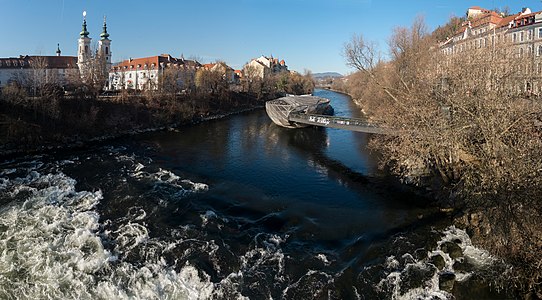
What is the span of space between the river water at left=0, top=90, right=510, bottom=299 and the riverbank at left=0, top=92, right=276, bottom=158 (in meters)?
6.49

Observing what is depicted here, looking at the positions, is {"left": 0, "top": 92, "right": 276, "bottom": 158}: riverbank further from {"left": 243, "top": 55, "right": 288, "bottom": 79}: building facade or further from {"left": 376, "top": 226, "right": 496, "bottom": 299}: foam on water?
{"left": 243, "top": 55, "right": 288, "bottom": 79}: building facade

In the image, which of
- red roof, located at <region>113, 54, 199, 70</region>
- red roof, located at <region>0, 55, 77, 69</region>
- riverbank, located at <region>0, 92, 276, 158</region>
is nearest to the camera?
riverbank, located at <region>0, 92, 276, 158</region>

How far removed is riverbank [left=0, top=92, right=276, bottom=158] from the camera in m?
26.0

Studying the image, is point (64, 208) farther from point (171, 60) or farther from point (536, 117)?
point (171, 60)

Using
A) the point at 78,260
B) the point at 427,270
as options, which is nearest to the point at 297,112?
the point at 427,270

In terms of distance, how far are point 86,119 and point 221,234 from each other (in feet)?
85.2

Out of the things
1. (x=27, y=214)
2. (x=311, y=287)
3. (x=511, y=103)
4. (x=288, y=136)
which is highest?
(x=511, y=103)

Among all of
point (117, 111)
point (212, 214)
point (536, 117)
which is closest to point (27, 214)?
point (212, 214)

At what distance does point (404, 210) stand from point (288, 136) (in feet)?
62.7

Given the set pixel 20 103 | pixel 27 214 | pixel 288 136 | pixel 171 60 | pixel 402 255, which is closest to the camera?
pixel 402 255

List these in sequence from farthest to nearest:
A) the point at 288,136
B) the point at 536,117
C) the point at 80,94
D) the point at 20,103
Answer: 1. the point at 80,94
2. the point at 288,136
3. the point at 20,103
4. the point at 536,117

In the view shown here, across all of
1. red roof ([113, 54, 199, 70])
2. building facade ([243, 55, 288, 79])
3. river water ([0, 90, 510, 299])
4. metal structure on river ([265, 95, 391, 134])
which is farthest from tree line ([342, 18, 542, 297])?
building facade ([243, 55, 288, 79])

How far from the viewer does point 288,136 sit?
106 ft

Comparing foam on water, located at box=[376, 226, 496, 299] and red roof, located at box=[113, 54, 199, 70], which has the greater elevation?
red roof, located at box=[113, 54, 199, 70]
